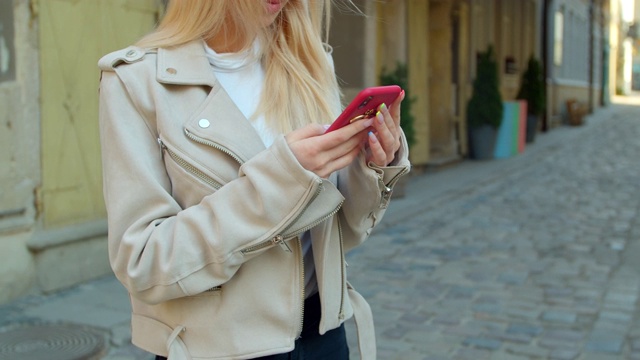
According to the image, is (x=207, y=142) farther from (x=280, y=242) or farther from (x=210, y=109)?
(x=280, y=242)

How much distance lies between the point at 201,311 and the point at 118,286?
4.28 metres

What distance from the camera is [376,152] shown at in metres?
1.41

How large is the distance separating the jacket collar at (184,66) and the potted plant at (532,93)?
16.9m

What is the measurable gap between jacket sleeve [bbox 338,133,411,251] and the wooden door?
4.23 metres

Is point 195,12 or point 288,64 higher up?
point 195,12

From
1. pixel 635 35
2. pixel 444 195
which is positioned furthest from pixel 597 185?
pixel 635 35

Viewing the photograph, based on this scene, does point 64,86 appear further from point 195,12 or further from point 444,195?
point 444,195

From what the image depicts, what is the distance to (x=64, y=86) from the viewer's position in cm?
547

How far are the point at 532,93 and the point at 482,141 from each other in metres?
4.25

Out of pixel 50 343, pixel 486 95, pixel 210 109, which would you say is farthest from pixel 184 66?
pixel 486 95

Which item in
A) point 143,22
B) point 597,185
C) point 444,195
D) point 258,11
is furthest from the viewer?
point 597,185

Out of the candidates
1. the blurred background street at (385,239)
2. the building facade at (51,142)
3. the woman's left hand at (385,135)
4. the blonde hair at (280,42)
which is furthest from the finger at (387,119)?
the building facade at (51,142)

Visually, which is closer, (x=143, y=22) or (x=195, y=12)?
(x=195, y=12)

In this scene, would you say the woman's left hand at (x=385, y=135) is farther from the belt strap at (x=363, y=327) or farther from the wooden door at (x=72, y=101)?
the wooden door at (x=72, y=101)
